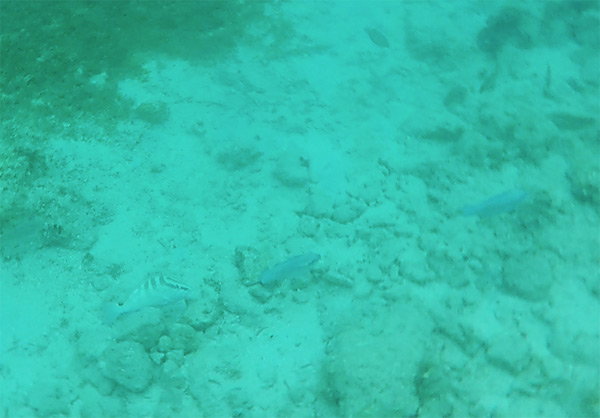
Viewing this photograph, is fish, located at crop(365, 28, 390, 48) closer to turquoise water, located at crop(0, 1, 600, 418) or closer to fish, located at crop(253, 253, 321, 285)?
turquoise water, located at crop(0, 1, 600, 418)

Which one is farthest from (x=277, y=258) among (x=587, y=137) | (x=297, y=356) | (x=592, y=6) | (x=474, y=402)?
(x=592, y=6)

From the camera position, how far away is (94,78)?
343cm

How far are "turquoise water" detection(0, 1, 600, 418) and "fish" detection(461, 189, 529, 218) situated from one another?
25 millimetres

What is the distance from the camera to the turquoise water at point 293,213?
2.54 m

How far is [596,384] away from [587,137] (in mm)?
1900

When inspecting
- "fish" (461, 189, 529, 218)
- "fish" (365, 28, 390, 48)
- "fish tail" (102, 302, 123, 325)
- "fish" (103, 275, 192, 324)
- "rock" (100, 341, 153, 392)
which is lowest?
"rock" (100, 341, 153, 392)

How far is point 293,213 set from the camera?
119 inches

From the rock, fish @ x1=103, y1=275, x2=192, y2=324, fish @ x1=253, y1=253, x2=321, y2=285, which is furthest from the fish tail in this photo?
fish @ x1=253, y1=253, x2=321, y2=285

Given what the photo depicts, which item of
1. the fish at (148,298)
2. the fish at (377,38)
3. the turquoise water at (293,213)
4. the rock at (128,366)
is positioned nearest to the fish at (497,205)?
the turquoise water at (293,213)

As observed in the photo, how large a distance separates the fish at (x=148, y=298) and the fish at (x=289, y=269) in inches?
20.6

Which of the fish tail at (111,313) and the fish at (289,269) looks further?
the fish at (289,269)

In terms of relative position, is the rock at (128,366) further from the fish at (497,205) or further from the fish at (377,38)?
the fish at (377,38)

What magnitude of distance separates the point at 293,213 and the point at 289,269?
0.46 m

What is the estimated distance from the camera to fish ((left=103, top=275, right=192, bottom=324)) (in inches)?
103
